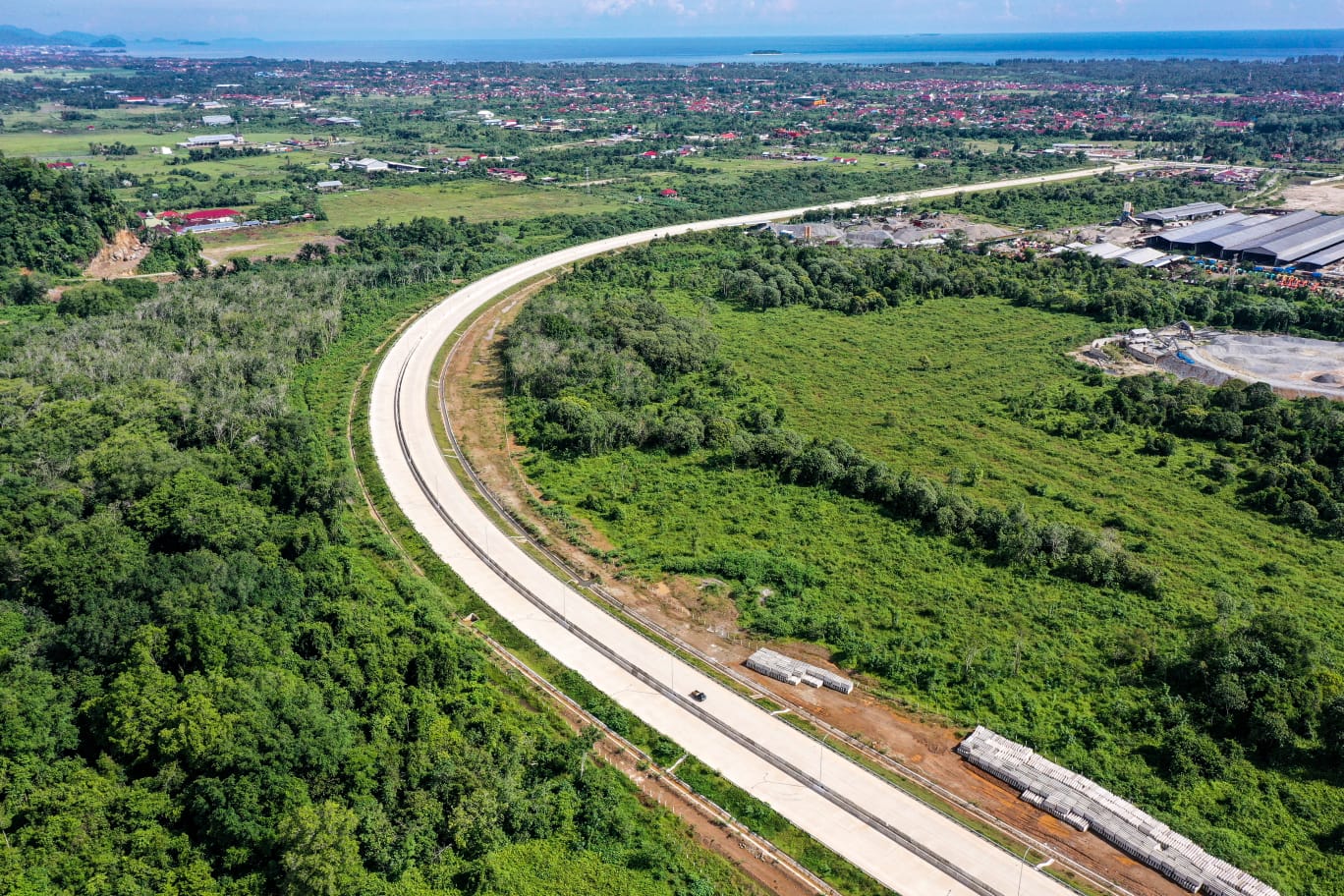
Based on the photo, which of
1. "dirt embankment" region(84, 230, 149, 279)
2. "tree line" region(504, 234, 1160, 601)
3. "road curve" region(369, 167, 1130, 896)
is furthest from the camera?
"dirt embankment" region(84, 230, 149, 279)

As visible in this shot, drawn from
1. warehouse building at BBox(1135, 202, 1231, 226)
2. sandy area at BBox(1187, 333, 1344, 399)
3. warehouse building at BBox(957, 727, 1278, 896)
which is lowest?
warehouse building at BBox(957, 727, 1278, 896)

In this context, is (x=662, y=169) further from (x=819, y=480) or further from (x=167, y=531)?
(x=167, y=531)

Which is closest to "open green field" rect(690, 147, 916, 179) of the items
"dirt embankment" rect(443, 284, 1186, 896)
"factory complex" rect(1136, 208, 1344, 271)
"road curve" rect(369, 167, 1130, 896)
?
"factory complex" rect(1136, 208, 1344, 271)

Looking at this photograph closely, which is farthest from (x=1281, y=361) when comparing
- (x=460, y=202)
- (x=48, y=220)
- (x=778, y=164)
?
(x=48, y=220)

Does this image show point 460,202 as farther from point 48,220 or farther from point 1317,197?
point 1317,197

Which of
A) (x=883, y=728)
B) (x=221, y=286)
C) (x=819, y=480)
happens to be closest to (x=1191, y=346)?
(x=819, y=480)

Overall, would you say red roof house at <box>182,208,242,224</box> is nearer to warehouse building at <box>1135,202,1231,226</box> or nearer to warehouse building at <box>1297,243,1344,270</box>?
warehouse building at <box>1135,202,1231,226</box>

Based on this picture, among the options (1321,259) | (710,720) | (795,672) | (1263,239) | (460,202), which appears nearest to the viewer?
(710,720)

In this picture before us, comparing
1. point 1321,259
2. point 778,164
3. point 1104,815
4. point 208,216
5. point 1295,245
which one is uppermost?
point 778,164
